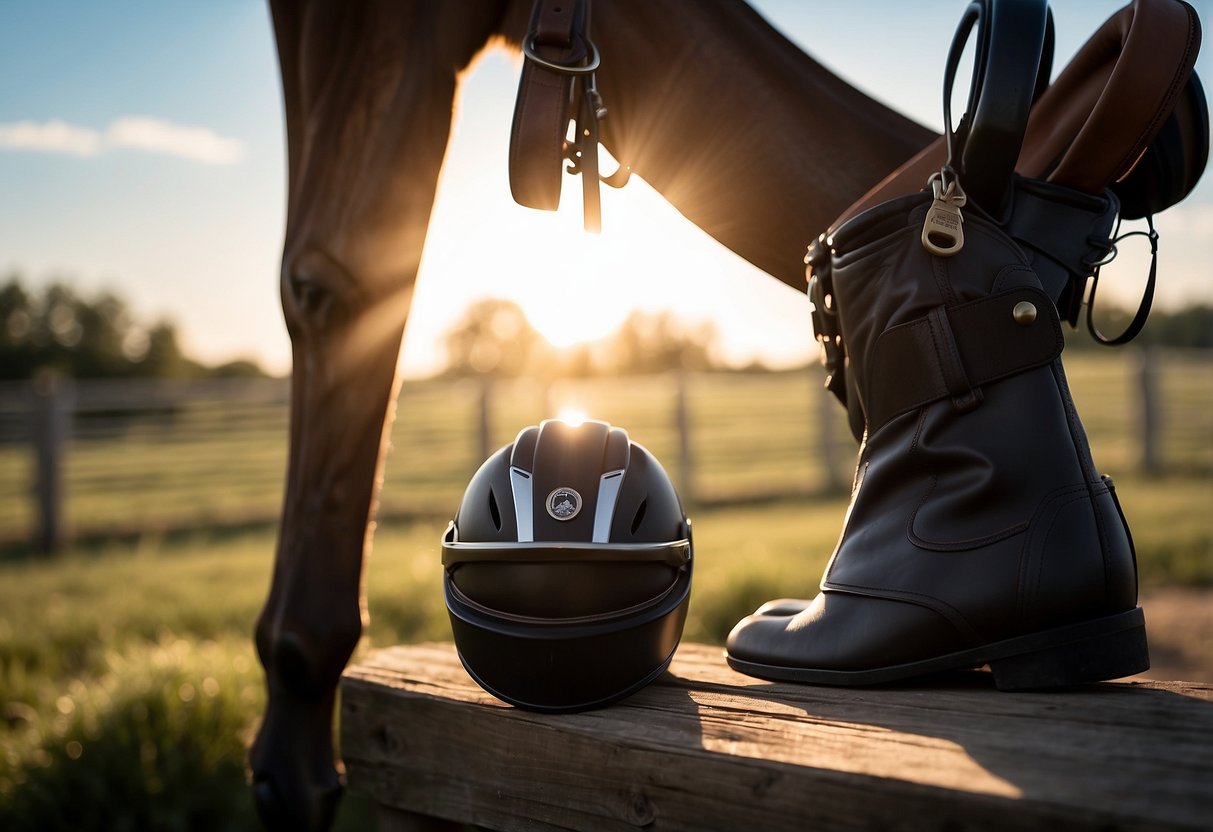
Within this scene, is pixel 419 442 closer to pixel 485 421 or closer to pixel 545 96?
pixel 485 421

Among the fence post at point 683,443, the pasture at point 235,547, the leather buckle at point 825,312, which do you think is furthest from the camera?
the fence post at point 683,443

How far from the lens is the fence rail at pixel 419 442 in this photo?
11491 mm

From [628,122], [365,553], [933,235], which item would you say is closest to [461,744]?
[365,553]

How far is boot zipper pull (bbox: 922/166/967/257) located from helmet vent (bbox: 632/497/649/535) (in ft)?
2.00

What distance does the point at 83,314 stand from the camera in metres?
40.8

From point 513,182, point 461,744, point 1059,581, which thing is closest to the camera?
point 1059,581

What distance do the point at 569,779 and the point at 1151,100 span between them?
1.34m

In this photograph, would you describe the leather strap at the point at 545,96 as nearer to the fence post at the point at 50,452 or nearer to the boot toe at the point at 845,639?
the boot toe at the point at 845,639

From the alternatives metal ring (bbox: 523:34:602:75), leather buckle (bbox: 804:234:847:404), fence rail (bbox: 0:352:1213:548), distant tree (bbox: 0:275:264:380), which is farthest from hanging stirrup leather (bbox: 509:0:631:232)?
distant tree (bbox: 0:275:264:380)

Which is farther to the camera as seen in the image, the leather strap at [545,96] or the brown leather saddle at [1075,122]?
the leather strap at [545,96]

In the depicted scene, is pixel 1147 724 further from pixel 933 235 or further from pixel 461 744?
pixel 461 744

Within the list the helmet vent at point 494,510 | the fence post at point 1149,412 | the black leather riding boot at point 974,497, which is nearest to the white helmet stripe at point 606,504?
the helmet vent at point 494,510

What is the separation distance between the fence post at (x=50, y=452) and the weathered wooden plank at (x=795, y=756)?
10.7 meters

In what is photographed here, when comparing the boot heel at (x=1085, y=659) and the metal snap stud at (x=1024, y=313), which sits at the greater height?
the metal snap stud at (x=1024, y=313)
